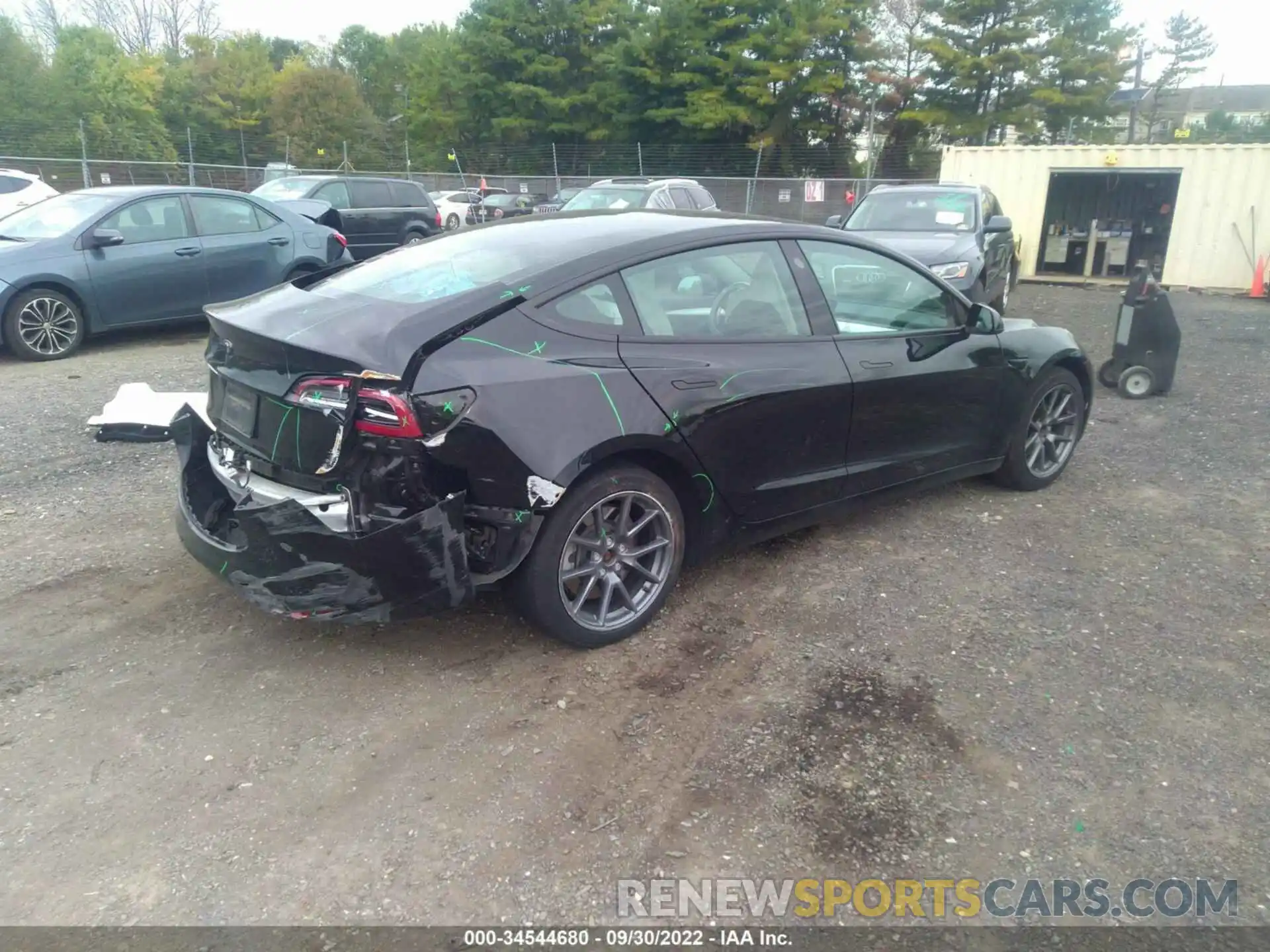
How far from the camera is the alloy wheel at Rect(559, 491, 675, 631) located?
135 inches

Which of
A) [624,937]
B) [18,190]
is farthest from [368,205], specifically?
[624,937]

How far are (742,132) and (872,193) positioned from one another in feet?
99.0

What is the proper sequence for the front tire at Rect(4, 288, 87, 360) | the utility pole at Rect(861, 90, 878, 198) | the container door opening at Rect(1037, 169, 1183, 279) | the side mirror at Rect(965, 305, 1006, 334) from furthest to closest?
the utility pole at Rect(861, 90, 878, 198) < the container door opening at Rect(1037, 169, 1183, 279) < the front tire at Rect(4, 288, 87, 360) < the side mirror at Rect(965, 305, 1006, 334)

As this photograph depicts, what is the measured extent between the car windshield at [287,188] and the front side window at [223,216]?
17.3 feet

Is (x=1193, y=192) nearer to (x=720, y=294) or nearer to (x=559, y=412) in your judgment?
(x=720, y=294)

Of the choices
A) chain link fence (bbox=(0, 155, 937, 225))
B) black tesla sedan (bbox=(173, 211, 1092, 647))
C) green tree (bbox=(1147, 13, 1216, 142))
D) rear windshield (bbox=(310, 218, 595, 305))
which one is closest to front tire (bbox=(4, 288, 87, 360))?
black tesla sedan (bbox=(173, 211, 1092, 647))

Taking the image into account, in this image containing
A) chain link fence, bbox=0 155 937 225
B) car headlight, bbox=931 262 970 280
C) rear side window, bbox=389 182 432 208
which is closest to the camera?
car headlight, bbox=931 262 970 280

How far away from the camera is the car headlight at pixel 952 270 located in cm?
899

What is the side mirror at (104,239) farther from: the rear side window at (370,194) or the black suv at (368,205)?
the rear side window at (370,194)

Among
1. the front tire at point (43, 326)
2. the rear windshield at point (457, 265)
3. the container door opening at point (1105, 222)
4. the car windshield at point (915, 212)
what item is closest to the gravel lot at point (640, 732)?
the rear windshield at point (457, 265)

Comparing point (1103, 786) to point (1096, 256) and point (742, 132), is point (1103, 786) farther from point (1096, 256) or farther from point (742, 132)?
point (742, 132)

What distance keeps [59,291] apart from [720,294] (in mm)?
7168

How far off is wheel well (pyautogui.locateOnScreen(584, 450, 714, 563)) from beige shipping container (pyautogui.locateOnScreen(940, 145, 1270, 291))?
14675 mm

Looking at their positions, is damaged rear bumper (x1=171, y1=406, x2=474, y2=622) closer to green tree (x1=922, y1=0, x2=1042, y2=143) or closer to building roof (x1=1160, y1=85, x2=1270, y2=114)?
green tree (x1=922, y1=0, x2=1042, y2=143)
